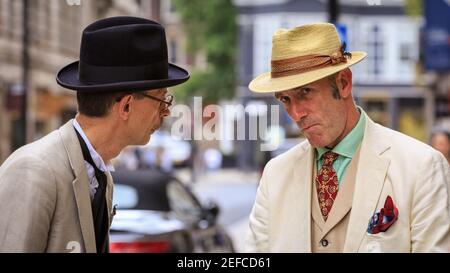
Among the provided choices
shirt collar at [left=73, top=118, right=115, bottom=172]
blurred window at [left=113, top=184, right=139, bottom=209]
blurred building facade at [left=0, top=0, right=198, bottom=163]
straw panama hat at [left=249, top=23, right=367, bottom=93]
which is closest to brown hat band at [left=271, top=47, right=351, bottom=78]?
straw panama hat at [left=249, top=23, right=367, bottom=93]

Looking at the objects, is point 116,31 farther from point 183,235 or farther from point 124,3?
point 183,235

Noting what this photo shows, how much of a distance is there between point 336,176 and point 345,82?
0.80 ft

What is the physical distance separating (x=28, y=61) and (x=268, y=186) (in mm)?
16140

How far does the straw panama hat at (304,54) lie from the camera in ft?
8.28

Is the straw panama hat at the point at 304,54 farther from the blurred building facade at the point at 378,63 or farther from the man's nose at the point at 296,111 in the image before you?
the blurred building facade at the point at 378,63

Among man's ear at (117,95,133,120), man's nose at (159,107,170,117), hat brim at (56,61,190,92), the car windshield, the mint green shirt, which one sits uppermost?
hat brim at (56,61,190,92)

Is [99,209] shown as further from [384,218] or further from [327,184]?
[384,218]

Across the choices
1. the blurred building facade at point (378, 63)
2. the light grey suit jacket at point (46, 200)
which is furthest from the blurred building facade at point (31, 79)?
the light grey suit jacket at point (46, 200)

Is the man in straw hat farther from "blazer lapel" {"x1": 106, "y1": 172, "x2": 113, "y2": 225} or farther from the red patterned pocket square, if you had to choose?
"blazer lapel" {"x1": 106, "y1": 172, "x2": 113, "y2": 225}

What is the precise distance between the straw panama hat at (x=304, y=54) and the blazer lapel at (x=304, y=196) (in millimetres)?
215

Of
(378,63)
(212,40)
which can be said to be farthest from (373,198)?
(212,40)

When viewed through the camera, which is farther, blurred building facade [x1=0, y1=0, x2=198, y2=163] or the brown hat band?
blurred building facade [x1=0, y1=0, x2=198, y2=163]

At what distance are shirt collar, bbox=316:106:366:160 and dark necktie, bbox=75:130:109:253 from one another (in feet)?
1.89

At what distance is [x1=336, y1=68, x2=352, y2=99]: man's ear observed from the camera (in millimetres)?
2539
